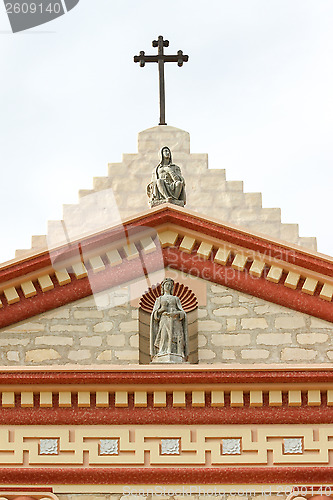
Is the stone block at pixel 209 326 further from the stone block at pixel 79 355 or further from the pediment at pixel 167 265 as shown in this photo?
→ the stone block at pixel 79 355

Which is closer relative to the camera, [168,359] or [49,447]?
[49,447]

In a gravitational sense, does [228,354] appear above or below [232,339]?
below

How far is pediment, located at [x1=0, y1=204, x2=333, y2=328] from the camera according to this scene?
2042cm

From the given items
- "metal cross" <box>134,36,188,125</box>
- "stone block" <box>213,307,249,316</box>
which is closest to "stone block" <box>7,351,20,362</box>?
"stone block" <box>213,307,249,316</box>

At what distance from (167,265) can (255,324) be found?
1414 millimetres

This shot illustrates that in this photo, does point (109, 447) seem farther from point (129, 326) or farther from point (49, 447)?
point (129, 326)

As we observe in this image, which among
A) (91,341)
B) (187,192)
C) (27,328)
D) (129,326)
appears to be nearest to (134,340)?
(129,326)

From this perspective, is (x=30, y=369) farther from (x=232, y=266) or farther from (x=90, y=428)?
(x=232, y=266)

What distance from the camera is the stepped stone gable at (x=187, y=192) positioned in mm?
26312

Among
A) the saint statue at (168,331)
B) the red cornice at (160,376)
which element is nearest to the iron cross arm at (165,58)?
the saint statue at (168,331)

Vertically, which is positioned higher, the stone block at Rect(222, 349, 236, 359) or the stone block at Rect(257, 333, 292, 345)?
the stone block at Rect(257, 333, 292, 345)

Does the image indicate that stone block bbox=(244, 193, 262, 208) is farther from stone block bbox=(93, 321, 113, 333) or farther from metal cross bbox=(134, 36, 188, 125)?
stone block bbox=(93, 321, 113, 333)

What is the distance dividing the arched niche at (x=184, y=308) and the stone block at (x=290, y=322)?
1.08 metres

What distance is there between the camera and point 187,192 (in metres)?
26.6
